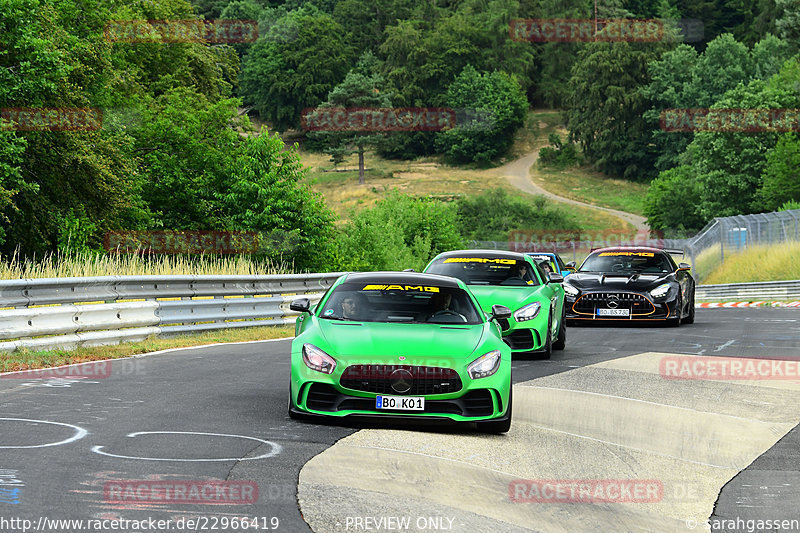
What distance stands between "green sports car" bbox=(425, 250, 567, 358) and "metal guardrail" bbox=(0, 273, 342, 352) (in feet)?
13.6

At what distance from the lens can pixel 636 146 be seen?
12650cm

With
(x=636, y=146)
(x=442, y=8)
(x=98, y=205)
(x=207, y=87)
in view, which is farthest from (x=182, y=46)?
(x=442, y=8)

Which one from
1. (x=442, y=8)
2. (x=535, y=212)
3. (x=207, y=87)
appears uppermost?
(x=442, y=8)

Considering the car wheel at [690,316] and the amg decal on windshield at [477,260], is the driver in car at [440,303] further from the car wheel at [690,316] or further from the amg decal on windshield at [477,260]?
the car wheel at [690,316]

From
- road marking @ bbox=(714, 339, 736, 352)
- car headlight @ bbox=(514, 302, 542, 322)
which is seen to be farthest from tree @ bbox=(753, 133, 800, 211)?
car headlight @ bbox=(514, 302, 542, 322)

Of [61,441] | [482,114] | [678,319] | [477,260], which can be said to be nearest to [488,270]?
[477,260]

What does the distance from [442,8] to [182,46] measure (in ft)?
401

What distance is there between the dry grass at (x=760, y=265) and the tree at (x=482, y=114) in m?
90.0

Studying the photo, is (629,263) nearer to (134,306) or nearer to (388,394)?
(134,306)

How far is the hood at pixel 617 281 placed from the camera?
21.5m

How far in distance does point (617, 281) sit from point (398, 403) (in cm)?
1347

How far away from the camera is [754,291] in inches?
1570

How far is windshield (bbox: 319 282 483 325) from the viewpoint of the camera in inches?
395

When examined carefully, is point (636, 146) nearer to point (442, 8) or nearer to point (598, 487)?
point (442, 8)
